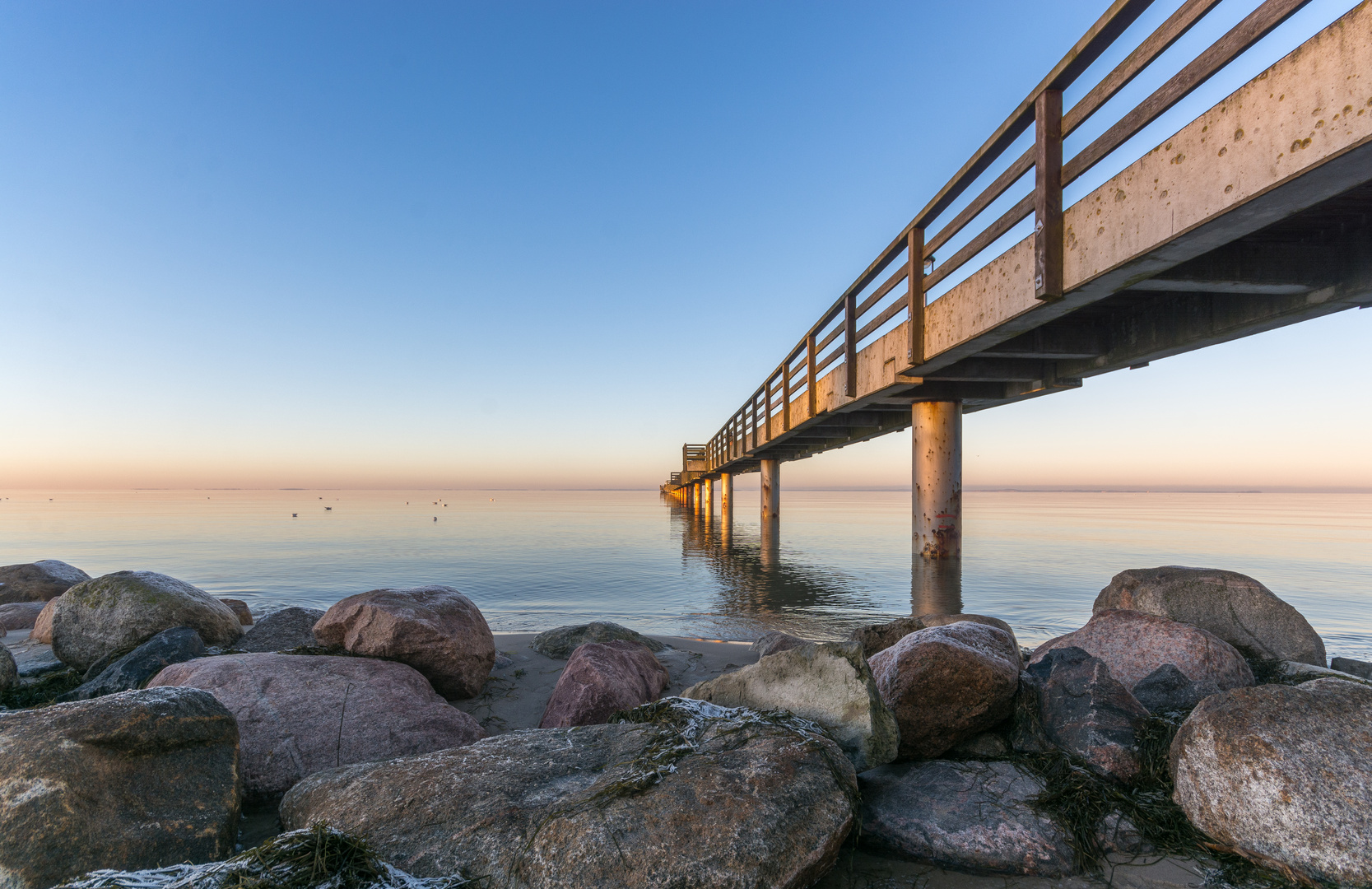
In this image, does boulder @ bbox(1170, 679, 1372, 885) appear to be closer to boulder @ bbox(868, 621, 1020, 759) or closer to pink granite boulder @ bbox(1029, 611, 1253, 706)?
boulder @ bbox(868, 621, 1020, 759)

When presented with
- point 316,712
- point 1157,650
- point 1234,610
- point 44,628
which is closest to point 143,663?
point 316,712

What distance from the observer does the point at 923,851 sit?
2.99 metres

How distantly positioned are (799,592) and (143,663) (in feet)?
38.3

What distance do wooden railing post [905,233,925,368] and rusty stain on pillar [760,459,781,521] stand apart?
19376mm

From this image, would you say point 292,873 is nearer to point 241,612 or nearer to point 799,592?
point 241,612

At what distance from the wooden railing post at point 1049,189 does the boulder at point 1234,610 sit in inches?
120

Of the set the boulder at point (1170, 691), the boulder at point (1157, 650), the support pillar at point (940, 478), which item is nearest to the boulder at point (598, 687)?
the boulder at point (1157, 650)

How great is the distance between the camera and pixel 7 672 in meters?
5.54

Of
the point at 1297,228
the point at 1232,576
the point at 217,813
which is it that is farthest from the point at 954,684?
the point at 1297,228

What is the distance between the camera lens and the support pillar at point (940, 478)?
1134 centimetres

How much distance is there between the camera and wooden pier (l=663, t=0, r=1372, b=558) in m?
3.71

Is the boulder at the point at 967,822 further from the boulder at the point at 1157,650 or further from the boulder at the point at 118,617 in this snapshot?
the boulder at the point at 118,617

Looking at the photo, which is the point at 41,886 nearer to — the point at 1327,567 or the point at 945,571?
the point at 945,571

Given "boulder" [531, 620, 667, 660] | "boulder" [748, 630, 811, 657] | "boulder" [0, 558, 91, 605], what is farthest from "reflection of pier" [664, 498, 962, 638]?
"boulder" [0, 558, 91, 605]
